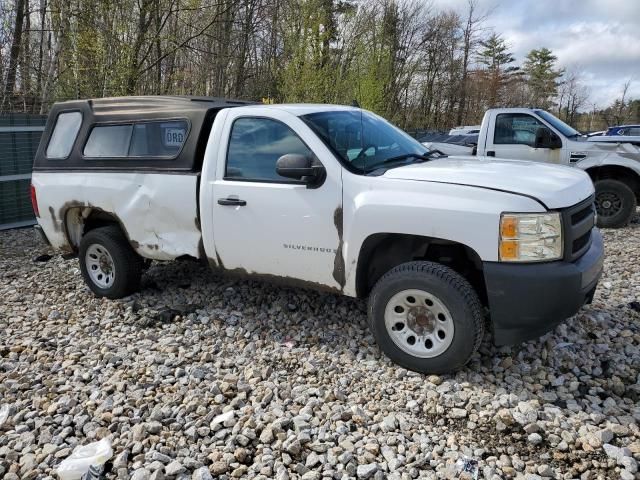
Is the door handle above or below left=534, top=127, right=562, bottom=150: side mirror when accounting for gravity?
below

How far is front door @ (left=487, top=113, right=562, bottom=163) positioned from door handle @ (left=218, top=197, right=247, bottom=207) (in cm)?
606

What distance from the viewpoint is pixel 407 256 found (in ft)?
13.1

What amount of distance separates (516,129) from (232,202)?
21.0 feet

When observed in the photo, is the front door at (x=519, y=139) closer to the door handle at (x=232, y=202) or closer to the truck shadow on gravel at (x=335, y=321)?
the truck shadow on gravel at (x=335, y=321)

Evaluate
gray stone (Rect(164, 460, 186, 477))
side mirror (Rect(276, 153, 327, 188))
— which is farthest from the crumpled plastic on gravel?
side mirror (Rect(276, 153, 327, 188))

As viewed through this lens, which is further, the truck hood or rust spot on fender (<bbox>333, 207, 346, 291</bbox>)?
rust spot on fender (<bbox>333, 207, 346, 291</bbox>)

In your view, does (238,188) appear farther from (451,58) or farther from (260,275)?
(451,58)

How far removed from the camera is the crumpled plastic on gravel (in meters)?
2.79

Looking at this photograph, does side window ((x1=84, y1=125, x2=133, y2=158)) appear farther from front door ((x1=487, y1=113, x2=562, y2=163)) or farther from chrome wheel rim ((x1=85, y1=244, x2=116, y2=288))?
front door ((x1=487, y1=113, x2=562, y2=163))

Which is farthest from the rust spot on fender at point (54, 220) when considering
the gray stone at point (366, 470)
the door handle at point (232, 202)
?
the gray stone at point (366, 470)

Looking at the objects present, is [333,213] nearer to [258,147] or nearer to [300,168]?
[300,168]

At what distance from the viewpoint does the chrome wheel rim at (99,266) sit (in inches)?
211

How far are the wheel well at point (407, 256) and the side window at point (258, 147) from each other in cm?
Answer: 87

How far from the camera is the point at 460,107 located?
38.6m
